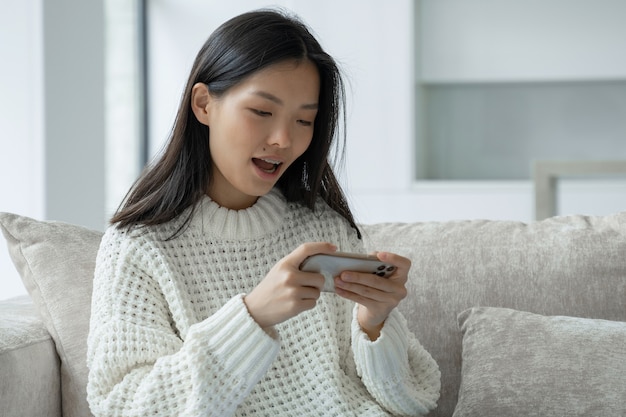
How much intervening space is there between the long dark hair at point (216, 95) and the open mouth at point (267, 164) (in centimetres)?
12

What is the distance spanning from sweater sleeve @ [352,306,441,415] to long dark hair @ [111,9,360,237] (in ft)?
1.12

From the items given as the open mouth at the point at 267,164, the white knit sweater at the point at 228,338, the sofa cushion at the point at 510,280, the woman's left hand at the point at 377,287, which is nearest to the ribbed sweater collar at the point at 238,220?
the white knit sweater at the point at 228,338

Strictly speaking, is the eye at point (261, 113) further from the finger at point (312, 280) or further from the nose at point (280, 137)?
the finger at point (312, 280)

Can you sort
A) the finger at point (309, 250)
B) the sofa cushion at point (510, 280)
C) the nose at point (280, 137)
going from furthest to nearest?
1. the sofa cushion at point (510, 280)
2. the nose at point (280, 137)
3. the finger at point (309, 250)

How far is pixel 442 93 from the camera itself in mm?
5484

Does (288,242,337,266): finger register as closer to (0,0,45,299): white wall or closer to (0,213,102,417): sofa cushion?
(0,213,102,417): sofa cushion

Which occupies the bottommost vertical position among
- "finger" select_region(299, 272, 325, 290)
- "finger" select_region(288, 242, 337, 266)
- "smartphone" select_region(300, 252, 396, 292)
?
"finger" select_region(299, 272, 325, 290)

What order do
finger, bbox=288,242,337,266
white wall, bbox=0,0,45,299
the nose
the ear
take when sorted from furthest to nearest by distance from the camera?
white wall, bbox=0,0,45,299 < the ear < the nose < finger, bbox=288,242,337,266

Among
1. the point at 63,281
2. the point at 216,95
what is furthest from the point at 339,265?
the point at 63,281

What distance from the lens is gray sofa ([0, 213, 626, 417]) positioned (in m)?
1.66

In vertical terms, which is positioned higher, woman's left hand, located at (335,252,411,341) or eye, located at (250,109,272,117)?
eye, located at (250,109,272,117)

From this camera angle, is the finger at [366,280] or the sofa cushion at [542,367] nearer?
the finger at [366,280]

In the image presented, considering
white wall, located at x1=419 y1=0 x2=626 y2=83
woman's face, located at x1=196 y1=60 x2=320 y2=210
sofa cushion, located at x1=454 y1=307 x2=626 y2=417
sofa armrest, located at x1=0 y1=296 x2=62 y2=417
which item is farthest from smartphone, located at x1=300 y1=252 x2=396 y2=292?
white wall, located at x1=419 y1=0 x2=626 y2=83

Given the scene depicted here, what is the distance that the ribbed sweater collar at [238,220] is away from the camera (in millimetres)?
1672
